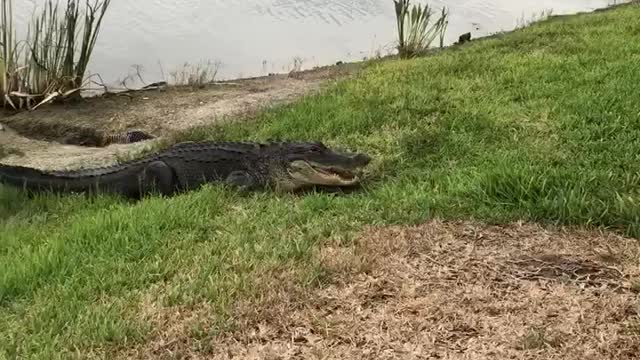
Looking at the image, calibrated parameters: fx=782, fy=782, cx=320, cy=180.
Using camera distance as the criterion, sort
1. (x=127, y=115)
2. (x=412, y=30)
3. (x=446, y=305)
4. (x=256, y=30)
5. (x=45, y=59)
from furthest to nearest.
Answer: (x=256, y=30), (x=412, y=30), (x=45, y=59), (x=127, y=115), (x=446, y=305)

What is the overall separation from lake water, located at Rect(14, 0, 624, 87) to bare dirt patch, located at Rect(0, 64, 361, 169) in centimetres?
140

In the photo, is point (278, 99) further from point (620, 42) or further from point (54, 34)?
point (620, 42)

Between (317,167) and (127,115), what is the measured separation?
383 cm

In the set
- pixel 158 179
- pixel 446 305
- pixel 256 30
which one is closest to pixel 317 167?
pixel 158 179

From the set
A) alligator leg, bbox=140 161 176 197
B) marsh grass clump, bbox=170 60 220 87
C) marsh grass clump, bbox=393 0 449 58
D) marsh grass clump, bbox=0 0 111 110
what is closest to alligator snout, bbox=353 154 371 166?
alligator leg, bbox=140 161 176 197

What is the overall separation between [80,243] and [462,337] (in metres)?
1.93

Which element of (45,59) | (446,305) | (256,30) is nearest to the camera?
(446,305)

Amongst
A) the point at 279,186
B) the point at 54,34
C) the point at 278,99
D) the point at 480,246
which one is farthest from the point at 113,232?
the point at 54,34

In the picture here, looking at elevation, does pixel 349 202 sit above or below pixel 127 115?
below

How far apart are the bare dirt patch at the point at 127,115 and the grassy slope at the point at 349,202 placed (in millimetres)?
1062

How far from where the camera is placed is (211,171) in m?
5.38

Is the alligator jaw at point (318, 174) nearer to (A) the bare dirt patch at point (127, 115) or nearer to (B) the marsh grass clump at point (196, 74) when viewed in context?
(A) the bare dirt patch at point (127, 115)

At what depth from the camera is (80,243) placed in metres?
3.74

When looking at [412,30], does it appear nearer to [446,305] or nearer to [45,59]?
[45,59]
